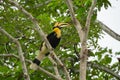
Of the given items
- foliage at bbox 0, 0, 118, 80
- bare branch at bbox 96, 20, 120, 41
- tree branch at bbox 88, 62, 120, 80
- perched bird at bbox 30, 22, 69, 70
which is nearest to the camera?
perched bird at bbox 30, 22, 69, 70

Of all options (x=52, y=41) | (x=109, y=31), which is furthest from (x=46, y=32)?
(x=109, y=31)

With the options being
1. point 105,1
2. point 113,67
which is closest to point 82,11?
point 105,1

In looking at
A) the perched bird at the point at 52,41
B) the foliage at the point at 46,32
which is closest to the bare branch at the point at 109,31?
the foliage at the point at 46,32

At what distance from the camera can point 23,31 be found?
8719mm

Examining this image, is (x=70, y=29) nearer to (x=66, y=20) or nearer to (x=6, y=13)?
(x=66, y=20)

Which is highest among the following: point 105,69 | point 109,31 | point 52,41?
point 109,31

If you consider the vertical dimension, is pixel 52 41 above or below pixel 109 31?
below

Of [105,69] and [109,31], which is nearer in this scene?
[105,69]

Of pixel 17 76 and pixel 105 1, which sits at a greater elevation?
pixel 105 1

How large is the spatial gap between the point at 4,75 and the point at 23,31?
1.58m

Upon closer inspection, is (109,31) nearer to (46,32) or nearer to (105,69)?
(105,69)

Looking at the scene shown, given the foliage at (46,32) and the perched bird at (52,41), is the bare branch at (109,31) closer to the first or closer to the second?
the foliage at (46,32)

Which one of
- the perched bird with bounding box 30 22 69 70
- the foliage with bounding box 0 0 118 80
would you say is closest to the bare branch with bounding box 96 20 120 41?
the foliage with bounding box 0 0 118 80

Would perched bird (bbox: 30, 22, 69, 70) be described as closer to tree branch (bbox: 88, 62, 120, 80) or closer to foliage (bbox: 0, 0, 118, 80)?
foliage (bbox: 0, 0, 118, 80)
